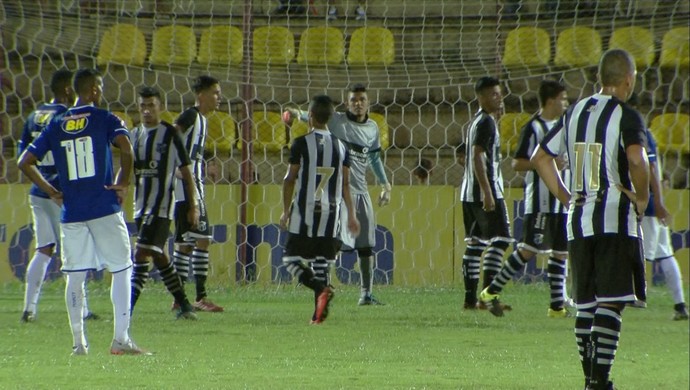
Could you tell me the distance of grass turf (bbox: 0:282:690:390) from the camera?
5.21 m

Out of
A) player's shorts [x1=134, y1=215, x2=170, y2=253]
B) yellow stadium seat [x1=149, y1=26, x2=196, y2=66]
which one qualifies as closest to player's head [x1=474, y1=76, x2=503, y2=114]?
player's shorts [x1=134, y1=215, x2=170, y2=253]

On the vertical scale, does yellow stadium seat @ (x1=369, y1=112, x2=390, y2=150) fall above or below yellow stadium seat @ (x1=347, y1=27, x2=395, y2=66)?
below

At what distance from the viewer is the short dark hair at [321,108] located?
7.73m

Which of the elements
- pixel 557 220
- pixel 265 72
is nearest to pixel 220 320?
pixel 557 220

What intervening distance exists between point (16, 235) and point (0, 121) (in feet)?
7.79

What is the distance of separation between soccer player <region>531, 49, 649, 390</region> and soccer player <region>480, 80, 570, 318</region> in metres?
3.31

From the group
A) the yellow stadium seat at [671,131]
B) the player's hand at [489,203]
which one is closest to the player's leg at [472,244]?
the player's hand at [489,203]

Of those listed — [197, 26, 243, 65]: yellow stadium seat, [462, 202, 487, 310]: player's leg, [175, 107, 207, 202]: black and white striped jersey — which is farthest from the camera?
[197, 26, 243, 65]: yellow stadium seat

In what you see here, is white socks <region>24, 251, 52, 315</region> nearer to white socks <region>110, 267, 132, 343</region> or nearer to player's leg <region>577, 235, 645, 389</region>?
white socks <region>110, 267, 132, 343</region>

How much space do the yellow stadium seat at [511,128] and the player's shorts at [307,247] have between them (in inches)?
213

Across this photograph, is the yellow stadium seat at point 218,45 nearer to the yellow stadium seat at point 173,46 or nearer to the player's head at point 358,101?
the yellow stadium seat at point 173,46

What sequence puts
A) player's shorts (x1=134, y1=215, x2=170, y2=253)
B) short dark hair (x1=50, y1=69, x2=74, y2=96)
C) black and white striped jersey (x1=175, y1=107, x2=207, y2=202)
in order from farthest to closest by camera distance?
1. black and white striped jersey (x1=175, y1=107, x2=207, y2=202)
2. player's shorts (x1=134, y1=215, x2=170, y2=253)
3. short dark hair (x1=50, y1=69, x2=74, y2=96)

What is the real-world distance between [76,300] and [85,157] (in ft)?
2.54

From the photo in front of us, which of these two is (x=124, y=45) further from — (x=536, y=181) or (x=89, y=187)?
(x=89, y=187)
